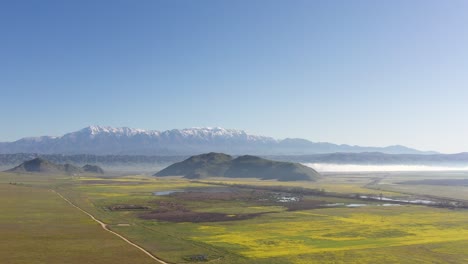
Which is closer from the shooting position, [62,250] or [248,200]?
[62,250]

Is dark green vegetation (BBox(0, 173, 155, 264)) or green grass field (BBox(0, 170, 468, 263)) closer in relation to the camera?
dark green vegetation (BBox(0, 173, 155, 264))

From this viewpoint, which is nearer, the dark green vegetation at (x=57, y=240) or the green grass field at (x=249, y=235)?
the dark green vegetation at (x=57, y=240)

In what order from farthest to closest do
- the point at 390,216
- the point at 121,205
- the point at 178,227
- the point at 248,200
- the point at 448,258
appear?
1. the point at 248,200
2. the point at 121,205
3. the point at 390,216
4. the point at 178,227
5. the point at 448,258

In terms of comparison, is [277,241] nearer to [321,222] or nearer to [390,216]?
A: [321,222]

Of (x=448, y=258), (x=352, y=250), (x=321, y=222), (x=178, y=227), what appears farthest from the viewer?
(x=321, y=222)

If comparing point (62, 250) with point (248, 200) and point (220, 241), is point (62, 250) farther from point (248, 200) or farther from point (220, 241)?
point (248, 200)

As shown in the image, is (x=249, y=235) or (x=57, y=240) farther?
(x=249, y=235)

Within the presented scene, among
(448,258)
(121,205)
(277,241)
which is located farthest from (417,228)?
(121,205)
